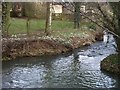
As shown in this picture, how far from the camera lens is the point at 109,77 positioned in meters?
13.6

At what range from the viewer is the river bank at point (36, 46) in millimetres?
17938

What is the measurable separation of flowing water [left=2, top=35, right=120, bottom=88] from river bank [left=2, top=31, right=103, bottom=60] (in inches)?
25.9

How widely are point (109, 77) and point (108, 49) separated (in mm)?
7327

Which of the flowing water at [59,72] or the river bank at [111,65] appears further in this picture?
the river bank at [111,65]

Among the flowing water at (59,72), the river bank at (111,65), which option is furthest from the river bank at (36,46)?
the river bank at (111,65)

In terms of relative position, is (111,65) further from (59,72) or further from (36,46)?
(36,46)

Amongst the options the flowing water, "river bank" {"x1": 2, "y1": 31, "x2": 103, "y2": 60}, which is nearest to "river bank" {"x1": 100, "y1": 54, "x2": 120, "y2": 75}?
the flowing water

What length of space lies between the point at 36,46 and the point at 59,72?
16.9 ft

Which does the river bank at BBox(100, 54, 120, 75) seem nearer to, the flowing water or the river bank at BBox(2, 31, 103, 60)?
the flowing water

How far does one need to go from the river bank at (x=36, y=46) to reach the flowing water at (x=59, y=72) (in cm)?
66

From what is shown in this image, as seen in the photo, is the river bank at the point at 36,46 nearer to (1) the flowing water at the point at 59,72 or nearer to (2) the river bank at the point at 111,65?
(1) the flowing water at the point at 59,72

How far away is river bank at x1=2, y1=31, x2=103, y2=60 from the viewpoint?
58.9 ft

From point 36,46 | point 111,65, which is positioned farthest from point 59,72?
point 36,46

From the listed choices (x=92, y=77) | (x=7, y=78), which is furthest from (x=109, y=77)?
(x=7, y=78)
